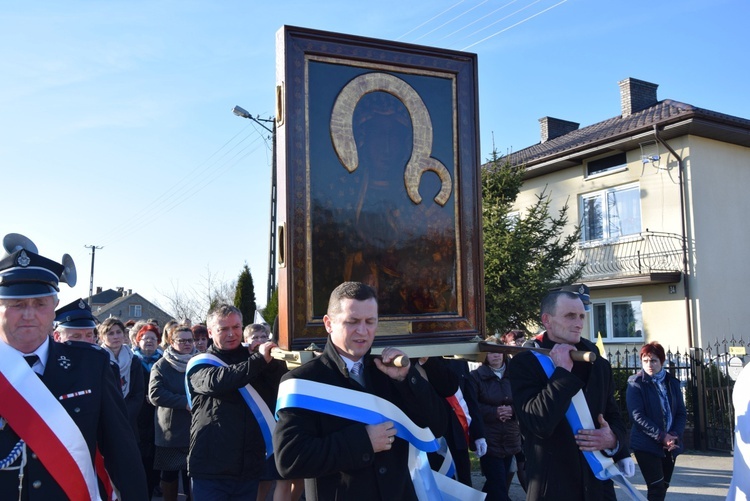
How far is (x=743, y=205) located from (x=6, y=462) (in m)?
19.0

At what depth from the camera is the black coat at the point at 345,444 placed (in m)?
2.86

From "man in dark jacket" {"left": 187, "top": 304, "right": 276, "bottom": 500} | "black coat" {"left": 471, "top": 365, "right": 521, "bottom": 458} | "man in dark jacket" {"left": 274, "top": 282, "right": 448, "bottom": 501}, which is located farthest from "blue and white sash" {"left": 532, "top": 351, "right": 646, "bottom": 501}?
"black coat" {"left": 471, "top": 365, "right": 521, "bottom": 458}

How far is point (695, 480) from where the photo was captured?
877cm

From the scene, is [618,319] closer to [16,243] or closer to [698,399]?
[698,399]

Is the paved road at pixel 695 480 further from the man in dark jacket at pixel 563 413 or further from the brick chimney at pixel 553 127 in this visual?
the brick chimney at pixel 553 127

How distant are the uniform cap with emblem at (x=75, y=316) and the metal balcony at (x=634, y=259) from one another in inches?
522

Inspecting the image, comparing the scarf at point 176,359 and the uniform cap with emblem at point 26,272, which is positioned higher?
the uniform cap with emblem at point 26,272

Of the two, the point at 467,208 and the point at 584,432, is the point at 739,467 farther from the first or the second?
the point at 467,208

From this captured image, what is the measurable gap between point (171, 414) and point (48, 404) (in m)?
4.02

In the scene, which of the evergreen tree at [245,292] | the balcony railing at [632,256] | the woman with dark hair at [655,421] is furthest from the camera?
the evergreen tree at [245,292]

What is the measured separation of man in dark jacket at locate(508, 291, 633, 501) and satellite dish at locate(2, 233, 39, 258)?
247 cm

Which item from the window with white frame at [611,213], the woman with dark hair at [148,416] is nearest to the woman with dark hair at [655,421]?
the woman with dark hair at [148,416]

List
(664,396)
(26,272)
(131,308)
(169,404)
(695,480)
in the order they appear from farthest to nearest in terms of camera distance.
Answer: (131,308), (695,480), (664,396), (169,404), (26,272)

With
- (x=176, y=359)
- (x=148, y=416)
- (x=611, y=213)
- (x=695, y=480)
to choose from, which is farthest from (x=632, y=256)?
(x=176, y=359)
